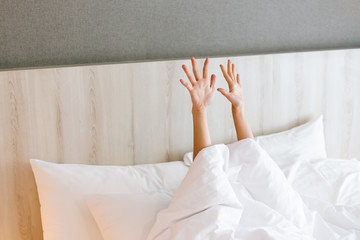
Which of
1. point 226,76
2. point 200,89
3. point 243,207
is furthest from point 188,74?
point 243,207

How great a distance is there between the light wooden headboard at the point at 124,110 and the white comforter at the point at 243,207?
0.36 metres

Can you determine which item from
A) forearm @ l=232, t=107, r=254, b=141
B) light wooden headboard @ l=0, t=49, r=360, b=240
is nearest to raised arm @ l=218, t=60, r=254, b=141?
forearm @ l=232, t=107, r=254, b=141

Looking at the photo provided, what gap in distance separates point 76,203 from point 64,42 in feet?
2.11

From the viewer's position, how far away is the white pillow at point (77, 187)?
5.57 feet

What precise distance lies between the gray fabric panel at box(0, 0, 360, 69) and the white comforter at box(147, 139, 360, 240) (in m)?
0.58

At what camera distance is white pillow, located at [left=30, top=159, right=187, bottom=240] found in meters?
1.70

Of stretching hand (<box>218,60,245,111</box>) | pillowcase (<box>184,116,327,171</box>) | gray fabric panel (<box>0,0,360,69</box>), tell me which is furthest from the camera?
pillowcase (<box>184,116,327,171</box>)

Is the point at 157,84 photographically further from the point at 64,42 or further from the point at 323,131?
the point at 323,131

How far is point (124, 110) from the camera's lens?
6.49ft

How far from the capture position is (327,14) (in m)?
2.54

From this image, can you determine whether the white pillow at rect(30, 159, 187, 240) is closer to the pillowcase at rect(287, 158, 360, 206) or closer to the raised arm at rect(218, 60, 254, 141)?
the raised arm at rect(218, 60, 254, 141)

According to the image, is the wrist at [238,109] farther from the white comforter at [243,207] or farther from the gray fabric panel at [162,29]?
the gray fabric panel at [162,29]

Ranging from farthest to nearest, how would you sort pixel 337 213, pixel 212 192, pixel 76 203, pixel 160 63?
pixel 160 63
pixel 337 213
pixel 76 203
pixel 212 192

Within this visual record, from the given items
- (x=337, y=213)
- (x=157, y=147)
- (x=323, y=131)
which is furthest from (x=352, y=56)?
(x=157, y=147)
